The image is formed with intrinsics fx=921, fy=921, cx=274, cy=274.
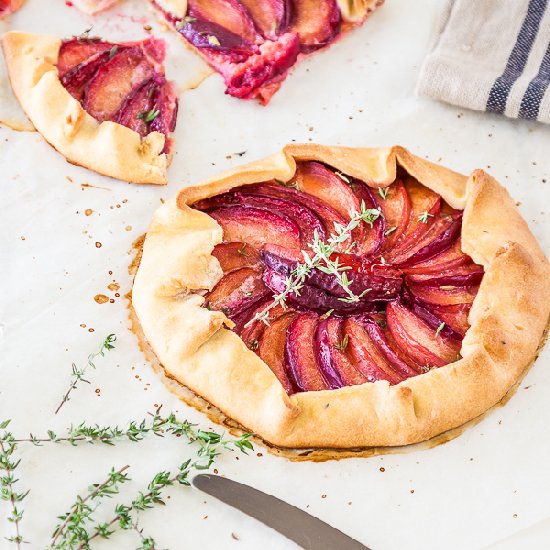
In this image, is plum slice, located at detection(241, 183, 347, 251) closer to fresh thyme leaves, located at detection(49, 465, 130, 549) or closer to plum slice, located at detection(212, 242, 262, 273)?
plum slice, located at detection(212, 242, 262, 273)

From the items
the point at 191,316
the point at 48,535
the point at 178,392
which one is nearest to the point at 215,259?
the point at 191,316

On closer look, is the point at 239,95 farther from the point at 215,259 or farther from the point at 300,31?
the point at 215,259

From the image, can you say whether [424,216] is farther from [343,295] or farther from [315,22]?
[315,22]

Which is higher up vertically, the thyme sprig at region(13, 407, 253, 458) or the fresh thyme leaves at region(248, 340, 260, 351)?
the fresh thyme leaves at region(248, 340, 260, 351)

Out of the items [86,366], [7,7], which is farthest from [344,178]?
[7,7]

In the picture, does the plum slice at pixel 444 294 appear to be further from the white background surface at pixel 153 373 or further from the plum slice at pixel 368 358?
the white background surface at pixel 153 373

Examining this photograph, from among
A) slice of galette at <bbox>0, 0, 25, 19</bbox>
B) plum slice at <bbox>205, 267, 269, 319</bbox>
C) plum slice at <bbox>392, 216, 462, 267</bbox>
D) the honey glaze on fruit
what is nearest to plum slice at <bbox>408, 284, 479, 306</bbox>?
the honey glaze on fruit
